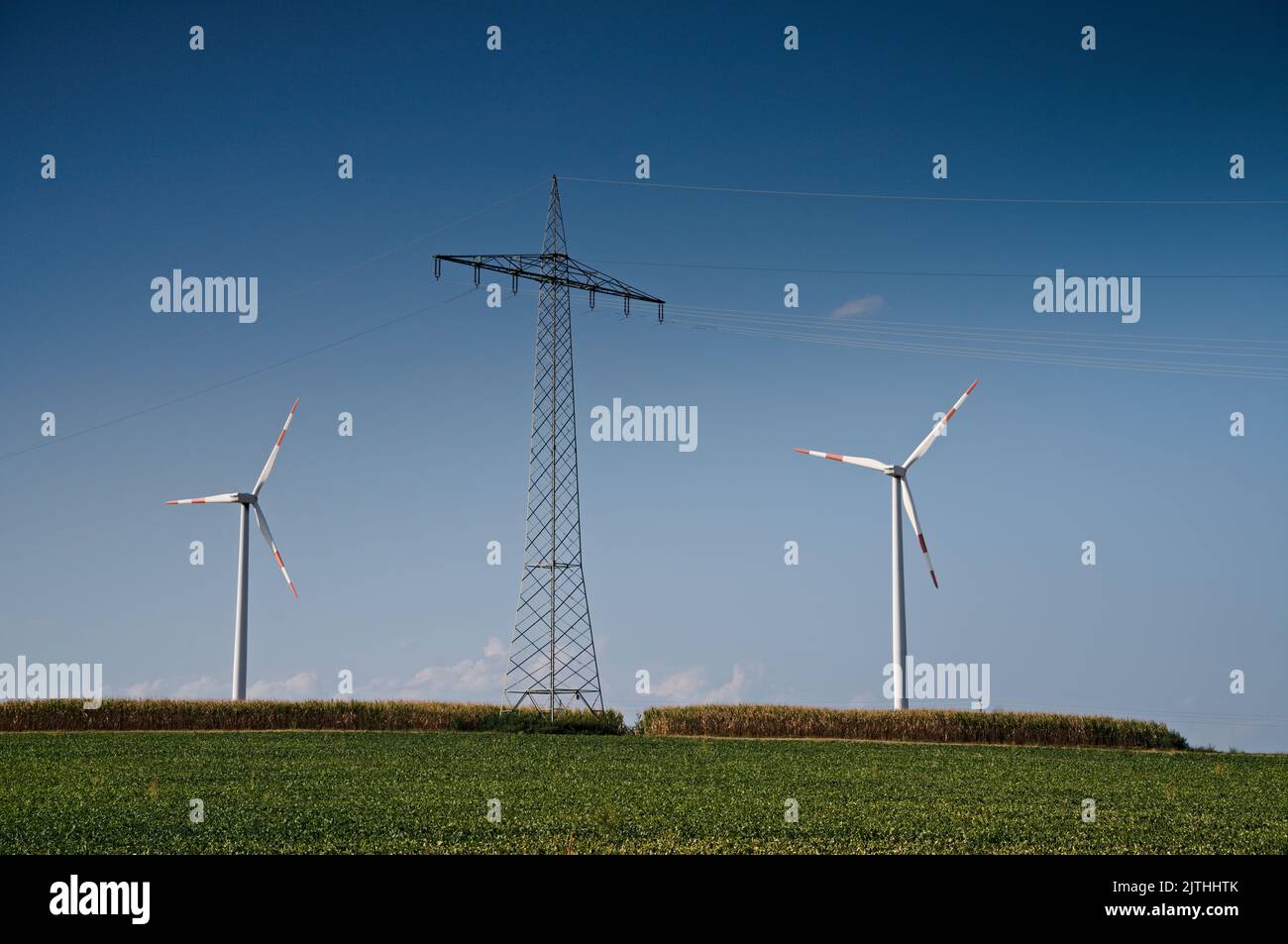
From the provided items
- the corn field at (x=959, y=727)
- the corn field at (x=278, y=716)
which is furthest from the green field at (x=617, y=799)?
the corn field at (x=278, y=716)

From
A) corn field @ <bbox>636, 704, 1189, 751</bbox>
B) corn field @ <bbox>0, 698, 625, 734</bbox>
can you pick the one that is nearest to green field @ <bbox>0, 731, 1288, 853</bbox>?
corn field @ <bbox>636, 704, 1189, 751</bbox>

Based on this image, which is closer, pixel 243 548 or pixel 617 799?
pixel 617 799

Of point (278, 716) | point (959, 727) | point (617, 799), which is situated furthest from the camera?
point (278, 716)

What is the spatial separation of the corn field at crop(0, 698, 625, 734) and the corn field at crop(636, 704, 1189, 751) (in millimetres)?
8905

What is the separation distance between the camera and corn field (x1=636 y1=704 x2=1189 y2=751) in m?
63.3

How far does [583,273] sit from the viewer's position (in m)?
62.0

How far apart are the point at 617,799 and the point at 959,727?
3818 cm

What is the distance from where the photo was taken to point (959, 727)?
63531mm

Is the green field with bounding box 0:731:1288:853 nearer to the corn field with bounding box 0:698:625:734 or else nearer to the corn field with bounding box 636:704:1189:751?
the corn field with bounding box 636:704:1189:751

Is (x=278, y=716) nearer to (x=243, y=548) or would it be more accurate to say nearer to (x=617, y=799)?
(x=243, y=548)

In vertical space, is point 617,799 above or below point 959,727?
above

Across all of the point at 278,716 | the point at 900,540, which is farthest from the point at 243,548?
the point at 900,540

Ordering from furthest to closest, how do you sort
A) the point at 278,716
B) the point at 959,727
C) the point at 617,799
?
the point at 278,716, the point at 959,727, the point at 617,799
